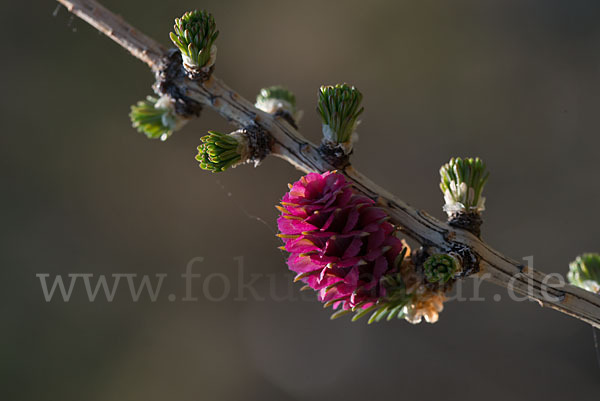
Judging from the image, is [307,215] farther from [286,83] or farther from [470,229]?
[286,83]

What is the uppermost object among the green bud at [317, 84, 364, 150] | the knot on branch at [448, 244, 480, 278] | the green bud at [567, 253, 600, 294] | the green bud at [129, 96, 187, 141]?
the green bud at [129, 96, 187, 141]

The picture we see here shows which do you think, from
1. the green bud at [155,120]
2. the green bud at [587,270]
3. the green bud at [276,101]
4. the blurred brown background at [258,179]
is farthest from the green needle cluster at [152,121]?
the blurred brown background at [258,179]

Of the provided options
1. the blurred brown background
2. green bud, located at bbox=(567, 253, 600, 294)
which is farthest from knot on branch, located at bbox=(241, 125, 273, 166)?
the blurred brown background

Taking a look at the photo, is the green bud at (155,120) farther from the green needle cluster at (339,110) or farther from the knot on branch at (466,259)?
the knot on branch at (466,259)

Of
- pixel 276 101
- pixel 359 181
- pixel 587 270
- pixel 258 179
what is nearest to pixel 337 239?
pixel 359 181

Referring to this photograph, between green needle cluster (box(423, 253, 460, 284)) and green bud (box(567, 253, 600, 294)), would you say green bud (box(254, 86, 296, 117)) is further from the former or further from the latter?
green bud (box(567, 253, 600, 294))

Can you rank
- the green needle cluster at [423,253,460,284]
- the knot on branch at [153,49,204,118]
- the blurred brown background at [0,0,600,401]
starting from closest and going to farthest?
the green needle cluster at [423,253,460,284]
the knot on branch at [153,49,204,118]
the blurred brown background at [0,0,600,401]

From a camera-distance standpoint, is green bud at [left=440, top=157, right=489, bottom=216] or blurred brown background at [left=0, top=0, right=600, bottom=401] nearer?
green bud at [left=440, top=157, right=489, bottom=216]
